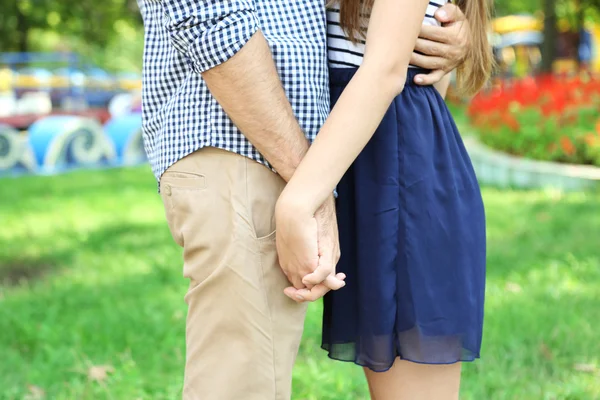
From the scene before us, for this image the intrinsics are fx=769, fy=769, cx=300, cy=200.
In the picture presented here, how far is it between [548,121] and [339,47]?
609 centimetres

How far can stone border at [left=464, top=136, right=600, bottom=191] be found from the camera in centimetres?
623

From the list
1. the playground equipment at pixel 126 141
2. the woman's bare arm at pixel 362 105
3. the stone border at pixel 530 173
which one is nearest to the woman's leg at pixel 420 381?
the woman's bare arm at pixel 362 105

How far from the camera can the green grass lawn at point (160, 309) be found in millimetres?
2771

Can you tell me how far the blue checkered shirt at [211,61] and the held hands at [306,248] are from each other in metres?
0.12

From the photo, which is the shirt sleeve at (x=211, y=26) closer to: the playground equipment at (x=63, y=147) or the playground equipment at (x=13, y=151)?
the playground equipment at (x=63, y=147)

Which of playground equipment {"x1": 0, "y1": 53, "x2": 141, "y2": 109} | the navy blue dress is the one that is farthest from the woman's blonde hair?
playground equipment {"x1": 0, "y1": 53, "x2": 141, "y2": 109}

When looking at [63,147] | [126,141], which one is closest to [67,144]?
[63,147]

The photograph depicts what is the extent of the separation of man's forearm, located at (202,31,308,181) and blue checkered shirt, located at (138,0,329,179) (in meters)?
0.02

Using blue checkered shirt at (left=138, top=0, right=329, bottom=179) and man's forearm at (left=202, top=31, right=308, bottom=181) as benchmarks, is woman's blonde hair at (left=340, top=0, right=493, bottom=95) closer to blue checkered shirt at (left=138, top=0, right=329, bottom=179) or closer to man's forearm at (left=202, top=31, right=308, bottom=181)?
blue checkered shirt at (left=138, top=0, right=329, bottom=179)

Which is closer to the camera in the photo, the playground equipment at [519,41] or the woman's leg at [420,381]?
the woman's leg at [420,381]

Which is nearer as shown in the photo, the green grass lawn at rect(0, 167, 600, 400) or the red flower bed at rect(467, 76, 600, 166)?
the green grass lawn at rect(0, 167, 600, 400)

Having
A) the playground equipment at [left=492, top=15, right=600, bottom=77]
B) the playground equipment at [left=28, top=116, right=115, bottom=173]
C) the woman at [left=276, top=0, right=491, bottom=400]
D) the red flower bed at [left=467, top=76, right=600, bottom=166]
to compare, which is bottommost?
the playground equipment at [left=492, top=15, right=600, bottom=77]

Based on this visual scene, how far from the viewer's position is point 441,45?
142cm

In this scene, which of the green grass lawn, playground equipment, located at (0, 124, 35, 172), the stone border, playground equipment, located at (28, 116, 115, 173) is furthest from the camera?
playground equipment, located at (28, 116, 115, 173)
